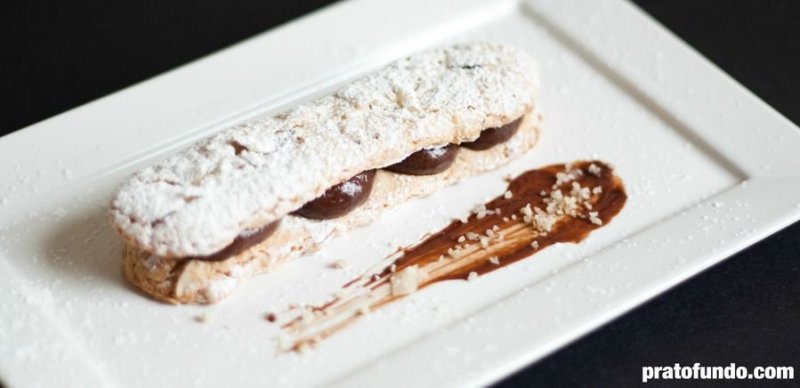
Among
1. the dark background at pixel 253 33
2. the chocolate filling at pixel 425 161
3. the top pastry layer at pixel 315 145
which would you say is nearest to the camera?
the top pastry layer at pixel 315 145

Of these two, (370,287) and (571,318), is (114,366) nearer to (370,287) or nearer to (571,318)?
(370,287)

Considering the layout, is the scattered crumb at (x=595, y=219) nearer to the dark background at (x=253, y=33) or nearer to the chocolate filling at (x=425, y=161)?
the dark background at (x=253, y=33)

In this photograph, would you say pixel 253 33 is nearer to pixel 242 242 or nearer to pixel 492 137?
pixel 492 137

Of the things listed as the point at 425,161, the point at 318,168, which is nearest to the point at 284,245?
the point at 318,168

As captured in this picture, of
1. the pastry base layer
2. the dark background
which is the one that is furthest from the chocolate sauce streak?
the dark background

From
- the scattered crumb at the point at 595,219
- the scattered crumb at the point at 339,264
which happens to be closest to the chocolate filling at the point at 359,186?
the scattered crumb at the point at 339,264

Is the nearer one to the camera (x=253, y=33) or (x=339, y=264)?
(x=339, y=264)

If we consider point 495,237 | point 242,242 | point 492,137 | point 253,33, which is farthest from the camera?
point 253,33
